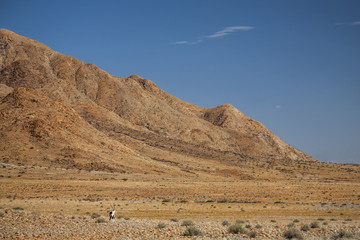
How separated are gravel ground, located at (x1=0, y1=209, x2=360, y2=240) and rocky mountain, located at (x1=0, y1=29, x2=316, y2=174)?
47.6 meters

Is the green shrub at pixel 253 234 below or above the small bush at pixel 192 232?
above

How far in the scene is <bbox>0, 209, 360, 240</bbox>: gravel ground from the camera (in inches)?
712

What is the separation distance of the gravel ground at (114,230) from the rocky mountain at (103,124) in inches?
1875

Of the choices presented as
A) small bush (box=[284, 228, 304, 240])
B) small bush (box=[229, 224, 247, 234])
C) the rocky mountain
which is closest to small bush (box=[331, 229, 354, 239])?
small bush (box=[284, 228, 304, 240])

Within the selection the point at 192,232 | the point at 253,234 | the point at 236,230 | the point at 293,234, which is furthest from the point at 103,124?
the point at 293,234

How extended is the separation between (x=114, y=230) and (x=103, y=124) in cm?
8600

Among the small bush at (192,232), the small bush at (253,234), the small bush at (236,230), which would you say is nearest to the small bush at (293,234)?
the small bush at (253,234)

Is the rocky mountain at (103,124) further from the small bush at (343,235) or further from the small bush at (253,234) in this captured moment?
the small bush at (343,235)

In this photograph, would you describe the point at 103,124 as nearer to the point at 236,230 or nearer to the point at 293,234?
the point at 236,230

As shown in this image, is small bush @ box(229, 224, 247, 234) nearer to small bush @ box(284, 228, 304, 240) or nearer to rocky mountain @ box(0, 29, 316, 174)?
small bush @ box(284, 228, 304, 240)

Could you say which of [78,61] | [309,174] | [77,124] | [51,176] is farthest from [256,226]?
[78,61]

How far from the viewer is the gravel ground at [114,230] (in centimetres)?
1808

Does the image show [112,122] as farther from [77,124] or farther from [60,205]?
[60,205]

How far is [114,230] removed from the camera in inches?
782
